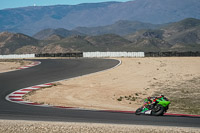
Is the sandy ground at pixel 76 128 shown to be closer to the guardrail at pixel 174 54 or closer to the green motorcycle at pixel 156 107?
the green motorcycle at pixel 156 107

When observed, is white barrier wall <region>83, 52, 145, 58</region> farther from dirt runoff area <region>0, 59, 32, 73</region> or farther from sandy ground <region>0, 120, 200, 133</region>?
sandy ground <region>0, 120, 200, 133</region>

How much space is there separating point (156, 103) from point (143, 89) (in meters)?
11.8

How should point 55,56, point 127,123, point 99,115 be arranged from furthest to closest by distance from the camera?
1. point 55,56
2. point 99,115
3. point 127,123

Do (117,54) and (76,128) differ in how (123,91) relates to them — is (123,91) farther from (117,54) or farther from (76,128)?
(117,54)

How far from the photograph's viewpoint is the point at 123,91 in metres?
26.1

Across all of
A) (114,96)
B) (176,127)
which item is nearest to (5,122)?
(176,127)

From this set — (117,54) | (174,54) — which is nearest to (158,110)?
(174,54)

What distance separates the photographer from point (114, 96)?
23.9m

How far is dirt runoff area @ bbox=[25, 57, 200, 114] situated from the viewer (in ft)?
67.8

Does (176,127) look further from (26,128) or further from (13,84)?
(13,84)

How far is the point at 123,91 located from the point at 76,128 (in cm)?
1301

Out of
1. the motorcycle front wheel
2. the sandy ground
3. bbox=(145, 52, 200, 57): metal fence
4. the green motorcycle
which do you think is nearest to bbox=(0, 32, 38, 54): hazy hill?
bbox=(145, 52, 200, 57): metal fence

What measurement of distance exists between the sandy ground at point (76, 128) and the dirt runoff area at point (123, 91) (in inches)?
190

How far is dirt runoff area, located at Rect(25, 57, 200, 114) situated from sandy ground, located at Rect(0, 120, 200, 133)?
190 inches
